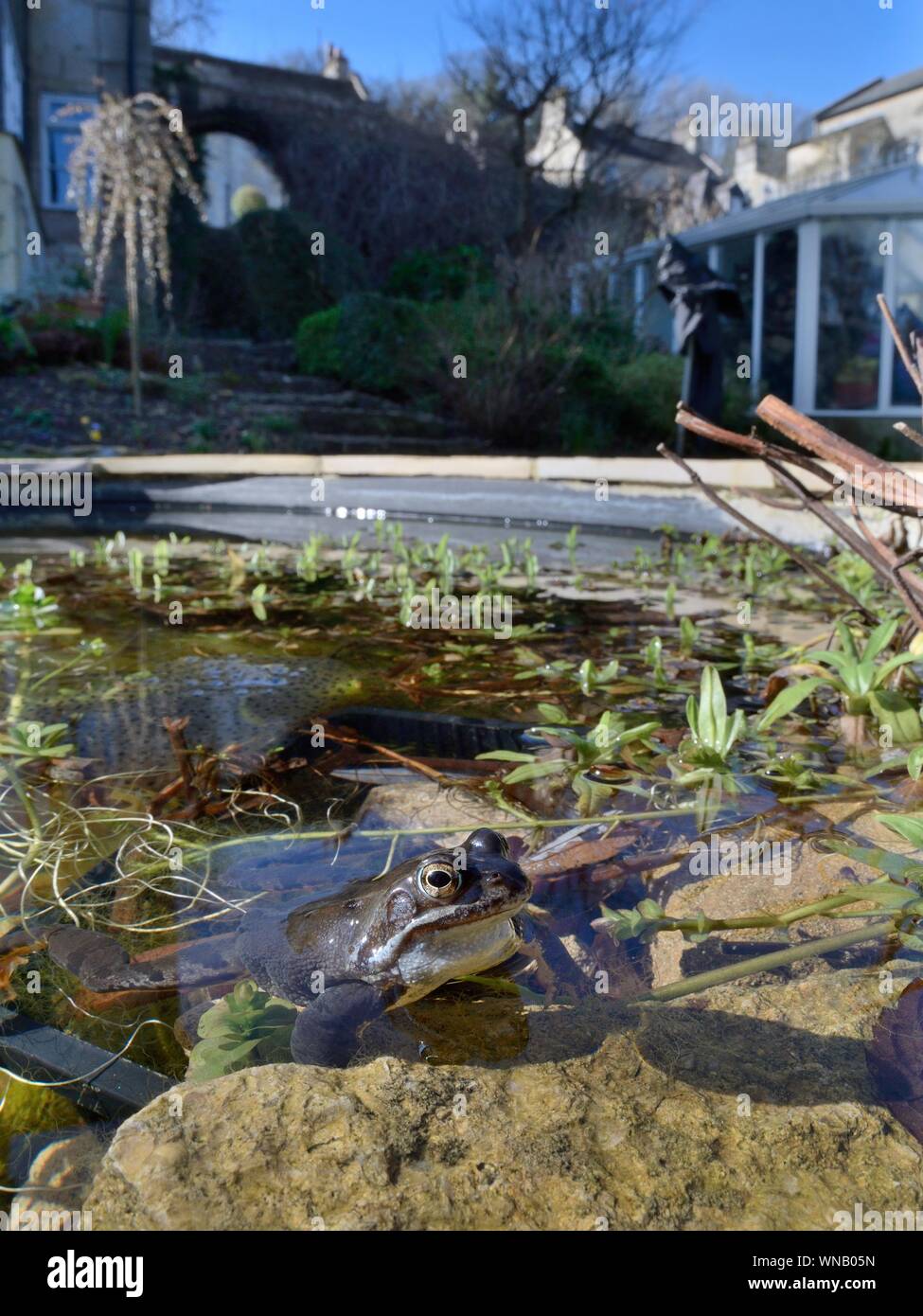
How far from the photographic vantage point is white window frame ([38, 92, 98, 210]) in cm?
2041

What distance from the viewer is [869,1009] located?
1420mm

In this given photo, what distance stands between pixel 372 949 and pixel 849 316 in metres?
18.6

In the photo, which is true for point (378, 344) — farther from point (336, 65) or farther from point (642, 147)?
point (336, 65)

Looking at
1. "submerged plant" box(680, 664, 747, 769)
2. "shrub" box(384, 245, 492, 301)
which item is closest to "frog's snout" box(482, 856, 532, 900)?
"submerged plant" box(680, 664, 747, 769)

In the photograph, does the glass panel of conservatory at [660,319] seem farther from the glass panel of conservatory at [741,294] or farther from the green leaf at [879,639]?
the green leaf at [879,639]

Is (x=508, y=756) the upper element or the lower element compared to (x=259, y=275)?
lower

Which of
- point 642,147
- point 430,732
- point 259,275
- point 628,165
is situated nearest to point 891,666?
point 430,732

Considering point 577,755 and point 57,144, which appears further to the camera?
point 57,144

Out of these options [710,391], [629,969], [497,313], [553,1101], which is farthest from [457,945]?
[497,313]

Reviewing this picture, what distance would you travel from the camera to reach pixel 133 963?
1661 mm

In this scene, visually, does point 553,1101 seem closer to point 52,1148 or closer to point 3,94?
point 52,1148

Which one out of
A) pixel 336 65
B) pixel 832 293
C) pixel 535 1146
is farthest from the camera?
pixel 336 65

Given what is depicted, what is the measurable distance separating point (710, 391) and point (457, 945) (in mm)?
12055

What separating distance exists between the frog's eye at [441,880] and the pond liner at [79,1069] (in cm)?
44
